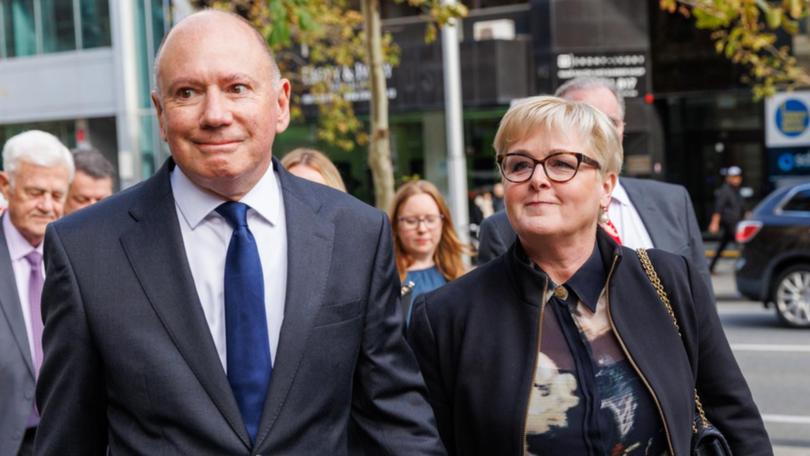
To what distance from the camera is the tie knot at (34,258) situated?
13.8 feet

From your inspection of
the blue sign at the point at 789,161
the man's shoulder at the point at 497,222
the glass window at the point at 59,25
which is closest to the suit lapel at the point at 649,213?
the man's shoulder at the point at 497,222

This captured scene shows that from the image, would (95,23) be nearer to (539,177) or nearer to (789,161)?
(789,161)

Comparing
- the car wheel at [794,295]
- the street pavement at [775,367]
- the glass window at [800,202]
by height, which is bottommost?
the street pavement at [775,367]

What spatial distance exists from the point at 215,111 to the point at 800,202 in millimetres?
12284

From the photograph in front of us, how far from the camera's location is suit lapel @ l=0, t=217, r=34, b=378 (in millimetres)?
3871

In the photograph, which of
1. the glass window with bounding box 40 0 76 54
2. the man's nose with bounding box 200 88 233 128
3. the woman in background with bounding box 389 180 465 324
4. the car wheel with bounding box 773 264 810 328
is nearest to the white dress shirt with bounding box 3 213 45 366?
the man's nose with bounding box 200 88 233 128

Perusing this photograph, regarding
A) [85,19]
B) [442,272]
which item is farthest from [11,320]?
[85,19]

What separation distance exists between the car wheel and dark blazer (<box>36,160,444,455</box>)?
1166 centimetres

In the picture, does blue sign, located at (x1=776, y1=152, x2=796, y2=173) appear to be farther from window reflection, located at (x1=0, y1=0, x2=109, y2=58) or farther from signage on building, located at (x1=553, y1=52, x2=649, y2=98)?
window reflection, located at (x1=0, y1=0, x2=109, y2=58)

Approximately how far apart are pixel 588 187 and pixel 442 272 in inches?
137

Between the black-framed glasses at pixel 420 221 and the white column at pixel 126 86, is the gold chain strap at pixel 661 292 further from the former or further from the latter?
the white column at pixel 126 86

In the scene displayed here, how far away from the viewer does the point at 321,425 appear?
8.49ft

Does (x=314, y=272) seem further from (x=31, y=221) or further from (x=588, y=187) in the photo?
(x=31, y=221)

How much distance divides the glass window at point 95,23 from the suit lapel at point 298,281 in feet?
86.2
